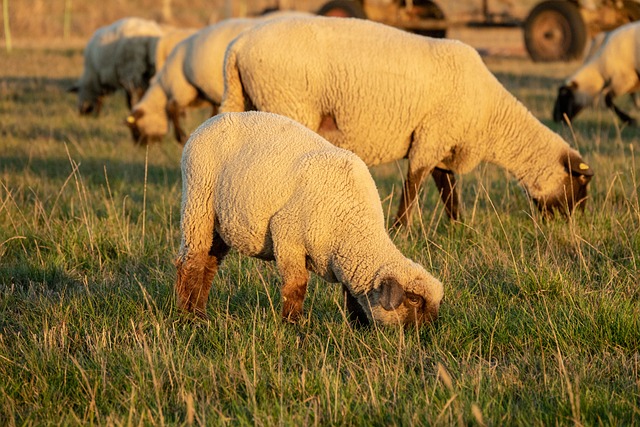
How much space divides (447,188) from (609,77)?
672cm

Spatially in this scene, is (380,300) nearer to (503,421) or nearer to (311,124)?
(503,421)

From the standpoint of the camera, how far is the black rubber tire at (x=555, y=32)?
22.1 m

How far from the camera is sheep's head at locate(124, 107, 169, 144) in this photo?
41.5 ft

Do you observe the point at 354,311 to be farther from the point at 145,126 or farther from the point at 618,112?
the point at 618,112

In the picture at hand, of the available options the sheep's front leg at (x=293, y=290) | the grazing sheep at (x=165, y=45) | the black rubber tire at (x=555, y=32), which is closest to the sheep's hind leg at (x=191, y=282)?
the sheep's front leg at (x=293, y=290)

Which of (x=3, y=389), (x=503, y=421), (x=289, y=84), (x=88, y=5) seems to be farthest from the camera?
(x=88, y=5)

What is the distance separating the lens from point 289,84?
7.01m

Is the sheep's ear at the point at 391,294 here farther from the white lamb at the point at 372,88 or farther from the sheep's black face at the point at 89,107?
the sheep's black face at the point at 89,107

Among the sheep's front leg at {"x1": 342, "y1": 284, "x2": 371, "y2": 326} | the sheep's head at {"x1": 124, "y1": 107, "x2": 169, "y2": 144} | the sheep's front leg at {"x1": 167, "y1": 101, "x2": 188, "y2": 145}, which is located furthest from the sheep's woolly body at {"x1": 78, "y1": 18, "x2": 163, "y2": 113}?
the sheep's front leg at {"x1": 342, "y1": 284, "x2": 371, "y2": 326}

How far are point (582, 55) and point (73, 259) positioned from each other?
18682mm

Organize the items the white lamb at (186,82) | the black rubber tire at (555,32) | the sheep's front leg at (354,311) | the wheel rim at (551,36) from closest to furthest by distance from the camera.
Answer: the sheep's front leg at (354,311), the white lamb at (186,82), the black rubber tire at (555,32), the wheel rim at (551,36)

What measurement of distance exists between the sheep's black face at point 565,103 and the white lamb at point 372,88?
20.3ft

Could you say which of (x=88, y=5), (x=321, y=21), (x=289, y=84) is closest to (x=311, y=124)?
(x=289, y=84)

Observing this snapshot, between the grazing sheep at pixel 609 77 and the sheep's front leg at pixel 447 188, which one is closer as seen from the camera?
the sheep's front leg at pixel 447 188
